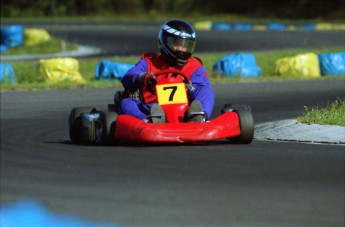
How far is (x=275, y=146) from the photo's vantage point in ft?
35.0

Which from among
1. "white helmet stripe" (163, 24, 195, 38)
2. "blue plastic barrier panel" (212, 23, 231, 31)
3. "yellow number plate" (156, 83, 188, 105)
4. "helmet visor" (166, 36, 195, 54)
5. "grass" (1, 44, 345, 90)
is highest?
"white helmet stripe" (163, 24, 195, 38)

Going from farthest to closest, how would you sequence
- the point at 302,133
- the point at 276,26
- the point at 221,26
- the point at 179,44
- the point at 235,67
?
the point at 221,26, the point at 276,26, the point at 235,67, the point at 179,44, the point at 302,133

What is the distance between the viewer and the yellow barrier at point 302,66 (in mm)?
22766

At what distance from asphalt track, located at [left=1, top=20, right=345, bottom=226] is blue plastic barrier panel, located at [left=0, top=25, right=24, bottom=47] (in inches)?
899

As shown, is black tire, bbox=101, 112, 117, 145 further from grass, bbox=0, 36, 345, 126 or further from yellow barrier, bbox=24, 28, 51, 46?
yellow barrier, bbox=24, 28, 51, 46

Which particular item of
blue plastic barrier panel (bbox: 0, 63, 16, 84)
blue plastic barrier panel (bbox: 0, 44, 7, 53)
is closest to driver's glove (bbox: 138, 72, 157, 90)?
blue plastic barrier panel (bbox: 0, 63, 16, 84)

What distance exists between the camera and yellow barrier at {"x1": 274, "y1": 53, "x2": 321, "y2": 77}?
22766 millimetres

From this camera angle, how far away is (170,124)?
10516mm

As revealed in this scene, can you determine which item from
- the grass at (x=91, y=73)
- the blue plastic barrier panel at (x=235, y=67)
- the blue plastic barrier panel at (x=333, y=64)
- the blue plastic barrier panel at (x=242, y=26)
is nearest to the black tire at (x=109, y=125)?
the grass at (x=91, y=73)

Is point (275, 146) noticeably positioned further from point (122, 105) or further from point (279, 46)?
point (279, 46)

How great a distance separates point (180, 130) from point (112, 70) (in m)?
12.1

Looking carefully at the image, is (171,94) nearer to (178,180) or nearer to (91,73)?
(178,180)

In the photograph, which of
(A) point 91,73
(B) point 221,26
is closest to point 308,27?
(B) point 221,26

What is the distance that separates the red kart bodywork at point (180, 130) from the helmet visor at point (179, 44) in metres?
1.09
